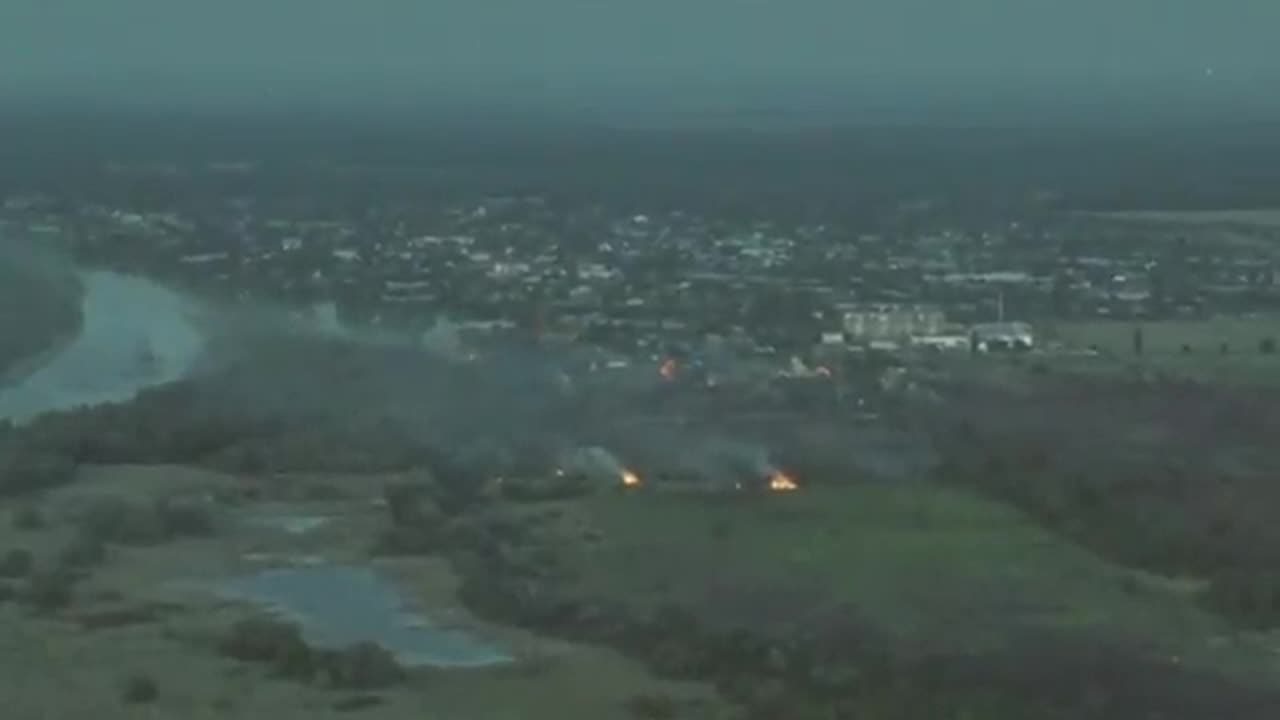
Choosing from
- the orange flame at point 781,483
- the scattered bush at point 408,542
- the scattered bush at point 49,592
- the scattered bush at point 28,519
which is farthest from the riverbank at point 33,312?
the scattered bush at point 49,592

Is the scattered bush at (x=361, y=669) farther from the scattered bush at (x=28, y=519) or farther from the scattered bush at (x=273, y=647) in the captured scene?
the scattered bush at (x=28, y=519)

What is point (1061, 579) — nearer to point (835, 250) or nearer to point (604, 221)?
point (835, 250)

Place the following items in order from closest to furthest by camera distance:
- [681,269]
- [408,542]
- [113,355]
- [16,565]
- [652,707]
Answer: [652,707], [16,565], [408,542], [113,355], [681,269]

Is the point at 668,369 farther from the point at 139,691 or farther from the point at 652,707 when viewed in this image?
the point at 652,707

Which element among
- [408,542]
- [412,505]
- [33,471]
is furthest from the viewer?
[33,471]

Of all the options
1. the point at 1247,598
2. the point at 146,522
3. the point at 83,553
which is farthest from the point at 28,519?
the point at 1247,598

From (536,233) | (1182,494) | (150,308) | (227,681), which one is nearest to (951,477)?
(1182,494)
